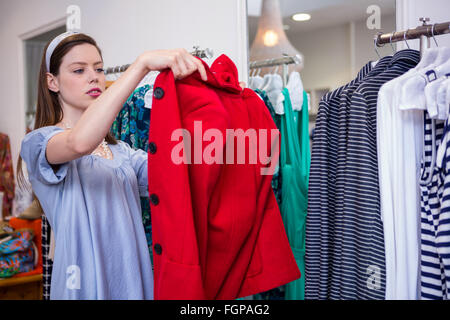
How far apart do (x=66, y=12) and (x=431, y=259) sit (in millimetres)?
2650

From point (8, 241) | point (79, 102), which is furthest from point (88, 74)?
point (8, 241)

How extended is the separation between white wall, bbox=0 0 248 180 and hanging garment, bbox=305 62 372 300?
2.20ft

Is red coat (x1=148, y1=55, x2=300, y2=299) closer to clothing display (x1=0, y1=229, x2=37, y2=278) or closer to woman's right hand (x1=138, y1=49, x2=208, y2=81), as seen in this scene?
woman's right hand (x1=138, y1=49, x2=208, y2=81)

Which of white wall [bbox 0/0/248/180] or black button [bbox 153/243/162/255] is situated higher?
white wall [bbox 0/0/248/180]

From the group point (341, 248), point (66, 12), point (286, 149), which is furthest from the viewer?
point (66, 12)

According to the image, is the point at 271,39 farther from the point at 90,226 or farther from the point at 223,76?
the point at 90,226

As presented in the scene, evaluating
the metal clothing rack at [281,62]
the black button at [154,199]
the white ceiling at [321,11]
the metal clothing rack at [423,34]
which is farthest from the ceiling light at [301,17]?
the black button at [154,199]

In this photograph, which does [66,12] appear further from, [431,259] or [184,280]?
[431,259]

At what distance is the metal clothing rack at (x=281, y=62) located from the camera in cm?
162

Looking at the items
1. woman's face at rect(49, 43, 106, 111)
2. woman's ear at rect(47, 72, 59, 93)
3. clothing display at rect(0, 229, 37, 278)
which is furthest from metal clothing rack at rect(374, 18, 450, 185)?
clothing display at rect(0, 229, 37, 278)

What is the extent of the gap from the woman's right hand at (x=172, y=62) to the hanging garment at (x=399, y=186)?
454mm

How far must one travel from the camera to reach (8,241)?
81.5 inches

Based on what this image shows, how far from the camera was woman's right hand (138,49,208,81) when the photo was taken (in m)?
0.96

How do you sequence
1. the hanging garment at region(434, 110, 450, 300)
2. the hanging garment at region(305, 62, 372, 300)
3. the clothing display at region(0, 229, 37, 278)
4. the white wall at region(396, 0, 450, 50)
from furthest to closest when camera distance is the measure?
1. the clothing display at region(0, 229, 37, 278)
2. the white wall at region(396, 0, 450, 50)
3. the hanging garment at region(305, 62, 372, 300)
4. the hanging garment at region(434, 110, 450, 300)
